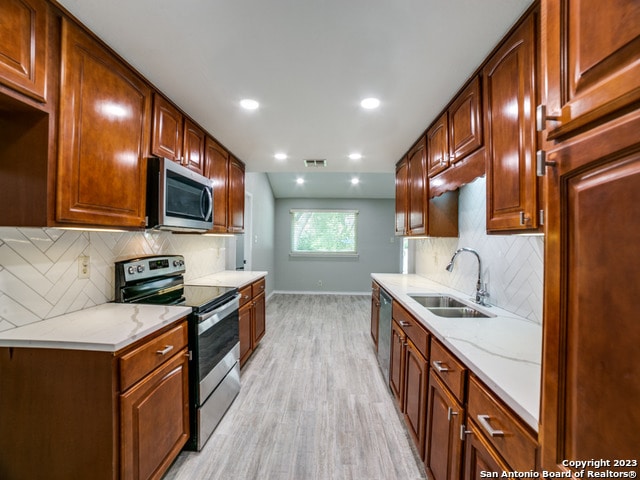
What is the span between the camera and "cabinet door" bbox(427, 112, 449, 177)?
204 centimetres

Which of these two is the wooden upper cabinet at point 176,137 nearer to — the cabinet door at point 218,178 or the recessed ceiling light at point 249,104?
the cabinet door at point 218,178

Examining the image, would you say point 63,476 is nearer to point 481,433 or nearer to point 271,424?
point 271,424

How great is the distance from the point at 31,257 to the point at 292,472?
1.80 m

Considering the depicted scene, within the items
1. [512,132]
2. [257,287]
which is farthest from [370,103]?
[257,287]

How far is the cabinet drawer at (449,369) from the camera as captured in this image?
1.15 m

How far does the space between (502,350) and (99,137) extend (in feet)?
6.95

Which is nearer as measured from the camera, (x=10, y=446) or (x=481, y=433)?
(x=481, y=433)

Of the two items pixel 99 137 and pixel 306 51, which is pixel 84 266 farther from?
pixel 306 51

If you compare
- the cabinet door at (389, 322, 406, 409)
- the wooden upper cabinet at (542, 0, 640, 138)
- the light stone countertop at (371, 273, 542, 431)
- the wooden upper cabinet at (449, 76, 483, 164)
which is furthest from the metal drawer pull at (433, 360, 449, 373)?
the wooden upper cabinet at (449, 76, 483, 164)

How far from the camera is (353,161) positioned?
135 inches

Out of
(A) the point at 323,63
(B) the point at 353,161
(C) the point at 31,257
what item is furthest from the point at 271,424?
Result: (B) the point at 353,161

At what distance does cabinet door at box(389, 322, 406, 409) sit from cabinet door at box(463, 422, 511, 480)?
→ 2.93 ft

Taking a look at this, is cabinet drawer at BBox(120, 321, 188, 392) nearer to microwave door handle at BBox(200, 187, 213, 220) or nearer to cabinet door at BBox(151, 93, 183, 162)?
microwave door handle at BBox(200, 187, 213, 220)

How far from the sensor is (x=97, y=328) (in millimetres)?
1329
